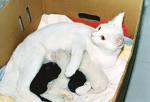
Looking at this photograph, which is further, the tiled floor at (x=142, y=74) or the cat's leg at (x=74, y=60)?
the tiled floor at (x=142, y=74)

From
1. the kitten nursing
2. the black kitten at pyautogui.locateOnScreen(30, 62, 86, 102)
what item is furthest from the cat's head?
the black kitten at pyautogui.locateOnScreen(30, 62, 86, 102)

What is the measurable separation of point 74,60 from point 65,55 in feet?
0.18

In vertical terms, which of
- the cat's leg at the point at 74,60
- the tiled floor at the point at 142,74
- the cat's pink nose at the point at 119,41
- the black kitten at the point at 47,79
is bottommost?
the tiled floor at the point at 142,74

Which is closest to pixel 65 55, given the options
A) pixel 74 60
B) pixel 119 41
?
pixel 74 60

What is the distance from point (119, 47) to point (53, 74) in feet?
0.69

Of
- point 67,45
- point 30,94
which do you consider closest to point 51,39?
point 67,45

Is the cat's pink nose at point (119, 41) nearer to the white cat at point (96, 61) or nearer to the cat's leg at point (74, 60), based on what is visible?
the white cat at point (96, 61)

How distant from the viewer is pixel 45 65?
3.27 ft

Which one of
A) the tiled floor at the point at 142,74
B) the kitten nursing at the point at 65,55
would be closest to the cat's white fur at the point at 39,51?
the kitten nursing at the point at 65,55

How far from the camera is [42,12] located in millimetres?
1268

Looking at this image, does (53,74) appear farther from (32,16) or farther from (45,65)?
(32,16)

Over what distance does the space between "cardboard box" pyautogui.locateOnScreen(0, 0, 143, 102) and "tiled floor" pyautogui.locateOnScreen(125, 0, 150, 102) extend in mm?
37

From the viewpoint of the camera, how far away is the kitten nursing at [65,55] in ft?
3.17

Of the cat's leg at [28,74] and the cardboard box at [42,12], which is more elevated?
the cardboard box at [42,12]
